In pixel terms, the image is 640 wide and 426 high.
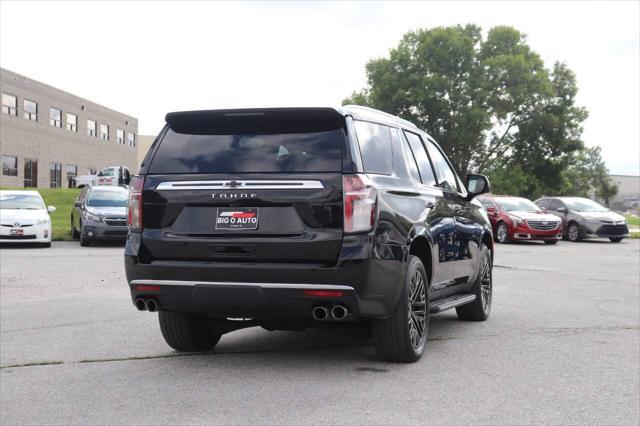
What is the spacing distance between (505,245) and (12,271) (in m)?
14.7

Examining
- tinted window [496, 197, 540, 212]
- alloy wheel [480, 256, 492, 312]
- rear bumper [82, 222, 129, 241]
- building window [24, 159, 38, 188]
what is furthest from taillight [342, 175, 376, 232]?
building window [24, 159, 38, 188]

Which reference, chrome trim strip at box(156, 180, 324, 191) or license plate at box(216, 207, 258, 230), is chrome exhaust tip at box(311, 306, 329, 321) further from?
chrome trim strip at box(156, 180, 324, 191)

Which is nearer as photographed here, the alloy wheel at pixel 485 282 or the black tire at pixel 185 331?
the black tire at pixel 185 331

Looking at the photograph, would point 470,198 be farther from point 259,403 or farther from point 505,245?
point 505,245

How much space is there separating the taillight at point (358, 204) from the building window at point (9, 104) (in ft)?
157

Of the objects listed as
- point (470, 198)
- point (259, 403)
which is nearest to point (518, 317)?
point (470, 198)

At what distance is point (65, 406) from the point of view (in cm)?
457

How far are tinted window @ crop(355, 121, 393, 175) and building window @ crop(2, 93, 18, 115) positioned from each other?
155 ft

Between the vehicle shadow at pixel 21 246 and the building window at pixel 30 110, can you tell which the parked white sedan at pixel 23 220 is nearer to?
the vehicle shadow at pixel 21 246

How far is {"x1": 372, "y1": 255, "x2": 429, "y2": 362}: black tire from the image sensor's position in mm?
5473

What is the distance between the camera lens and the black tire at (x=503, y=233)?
23672 millimetres

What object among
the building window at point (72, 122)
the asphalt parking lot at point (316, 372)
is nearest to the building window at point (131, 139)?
the building window at point (72, 122)

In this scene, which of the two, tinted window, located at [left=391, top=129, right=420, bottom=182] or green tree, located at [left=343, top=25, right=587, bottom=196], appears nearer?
tinted window, located at [left=391, top=129, right=420, bottom=182]

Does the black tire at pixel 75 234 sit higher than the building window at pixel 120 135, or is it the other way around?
the building window at pixel 120 135
